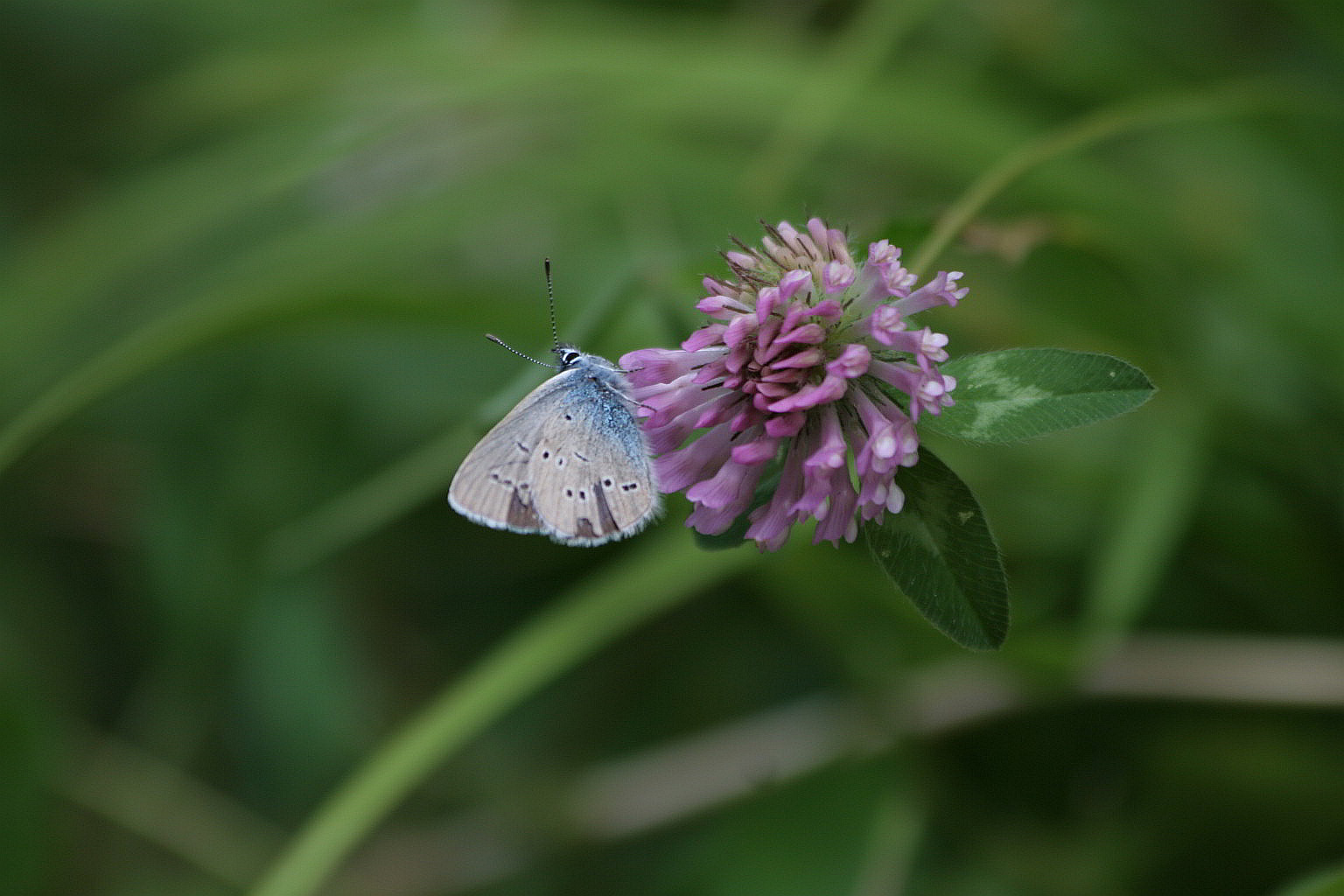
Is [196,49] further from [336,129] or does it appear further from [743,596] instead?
[743,596]

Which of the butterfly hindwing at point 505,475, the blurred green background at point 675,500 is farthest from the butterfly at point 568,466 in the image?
the blurred green background at point 675,500

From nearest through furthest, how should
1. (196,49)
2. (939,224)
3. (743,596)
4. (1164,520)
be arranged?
(939,224), (1164,520), (743,596), (196,49)

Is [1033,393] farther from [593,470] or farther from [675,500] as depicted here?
[675,500]

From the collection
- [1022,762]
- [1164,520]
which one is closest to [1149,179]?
[1164,520]

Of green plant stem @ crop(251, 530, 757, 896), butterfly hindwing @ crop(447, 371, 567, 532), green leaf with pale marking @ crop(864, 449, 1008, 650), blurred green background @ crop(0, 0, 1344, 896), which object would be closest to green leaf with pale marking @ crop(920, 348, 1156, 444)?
green leaf with pale marking @ crop(864, 449, 1008, 650)

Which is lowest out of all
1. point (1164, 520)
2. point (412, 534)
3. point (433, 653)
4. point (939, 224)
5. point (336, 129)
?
point (1164, 520)

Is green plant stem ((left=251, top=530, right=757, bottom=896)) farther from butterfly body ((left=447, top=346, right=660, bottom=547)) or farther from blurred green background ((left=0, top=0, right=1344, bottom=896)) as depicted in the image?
butterfly body ((left=447, top=346, right=660, bottom=547))

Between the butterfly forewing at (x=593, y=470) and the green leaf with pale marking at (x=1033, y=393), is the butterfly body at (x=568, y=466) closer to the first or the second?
the butterfly forewing at (x=593, y=470)
